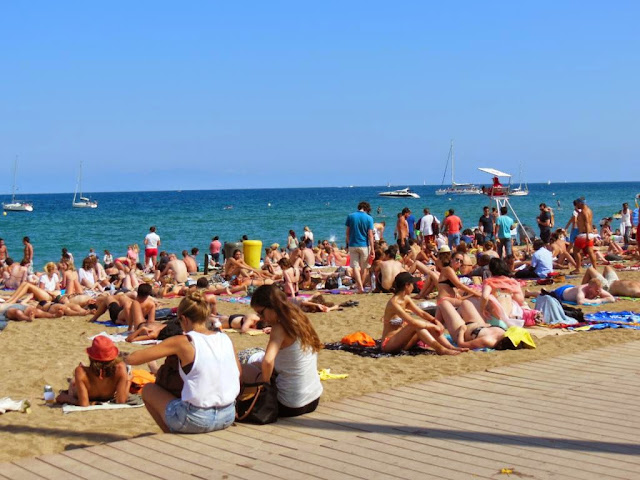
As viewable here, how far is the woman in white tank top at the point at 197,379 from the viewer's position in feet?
16.0

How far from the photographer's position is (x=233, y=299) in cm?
1412

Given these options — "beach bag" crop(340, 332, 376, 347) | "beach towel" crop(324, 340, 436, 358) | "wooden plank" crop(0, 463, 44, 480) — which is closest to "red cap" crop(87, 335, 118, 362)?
"wooden plank" crop(0, 463, 44, 480)

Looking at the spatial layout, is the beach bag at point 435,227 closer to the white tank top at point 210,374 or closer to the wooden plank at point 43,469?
the white tank top at point 210,374

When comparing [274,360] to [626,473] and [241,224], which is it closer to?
[626,473]

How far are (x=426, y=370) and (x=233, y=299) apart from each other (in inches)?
285

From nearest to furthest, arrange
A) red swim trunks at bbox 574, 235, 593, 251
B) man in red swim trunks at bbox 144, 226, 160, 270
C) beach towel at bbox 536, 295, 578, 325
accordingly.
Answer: beach towel at bbox 536, 295, 578, 325
red swim trunks at bbox 574, 235, 593, 251
man in red swim trunks at bbox 144, 226, 160, 270

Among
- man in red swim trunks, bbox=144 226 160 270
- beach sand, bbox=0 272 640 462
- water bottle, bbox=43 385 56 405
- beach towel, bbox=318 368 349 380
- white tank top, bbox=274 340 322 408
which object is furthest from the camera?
man in red swim trunks, bbox=144 226 160 270

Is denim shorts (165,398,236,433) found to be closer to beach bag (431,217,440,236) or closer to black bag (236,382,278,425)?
black bag (236,382,278,425)

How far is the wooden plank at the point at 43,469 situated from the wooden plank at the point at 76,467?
0.10 ft

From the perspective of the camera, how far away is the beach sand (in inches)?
222

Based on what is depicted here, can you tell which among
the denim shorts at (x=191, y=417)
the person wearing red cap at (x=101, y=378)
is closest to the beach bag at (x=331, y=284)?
the person wearing red cap at (x=101, y=378)

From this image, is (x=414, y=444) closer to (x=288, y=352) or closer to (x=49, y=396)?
(x=288, y=352)

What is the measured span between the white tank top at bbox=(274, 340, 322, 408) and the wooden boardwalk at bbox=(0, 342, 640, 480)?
148 millimetres

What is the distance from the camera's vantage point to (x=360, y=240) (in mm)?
13906
